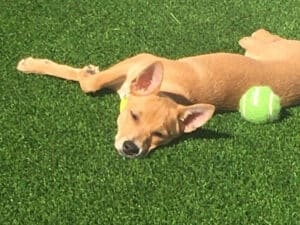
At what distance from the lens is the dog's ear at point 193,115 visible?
4.34 metres

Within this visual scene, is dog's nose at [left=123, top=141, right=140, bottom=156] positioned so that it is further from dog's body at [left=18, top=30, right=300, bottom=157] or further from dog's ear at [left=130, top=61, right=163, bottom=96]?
dog's ear at [left=130, top=61, right=163, bottom=96]

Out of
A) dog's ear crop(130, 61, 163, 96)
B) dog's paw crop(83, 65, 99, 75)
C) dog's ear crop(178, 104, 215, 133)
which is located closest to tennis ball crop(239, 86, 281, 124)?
dog's ear crop(178, 104, 215, 133)

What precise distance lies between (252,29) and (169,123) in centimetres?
174

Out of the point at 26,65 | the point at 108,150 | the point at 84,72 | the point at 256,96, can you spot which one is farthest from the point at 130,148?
the point at 26,65

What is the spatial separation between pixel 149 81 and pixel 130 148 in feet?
1.59

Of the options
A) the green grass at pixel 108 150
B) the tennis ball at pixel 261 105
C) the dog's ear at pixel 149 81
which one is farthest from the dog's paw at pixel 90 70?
the tennis ball at pixel 261 105

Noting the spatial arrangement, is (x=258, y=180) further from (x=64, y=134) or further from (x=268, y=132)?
(x=64, y=134)

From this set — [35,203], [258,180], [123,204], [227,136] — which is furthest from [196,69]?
[35,203]

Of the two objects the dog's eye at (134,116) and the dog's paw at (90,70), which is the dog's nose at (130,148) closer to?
the dog's eye at (134,116)

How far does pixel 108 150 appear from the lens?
4305mm

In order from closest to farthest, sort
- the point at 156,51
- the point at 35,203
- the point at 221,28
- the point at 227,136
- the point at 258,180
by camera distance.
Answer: the point at 35,203, the point at 258,180, the point at 227,136, the point at 156,51, the point at 221,28

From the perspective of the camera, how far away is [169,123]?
14.2ft

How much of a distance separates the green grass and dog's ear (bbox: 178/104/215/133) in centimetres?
11

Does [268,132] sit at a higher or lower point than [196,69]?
lower
